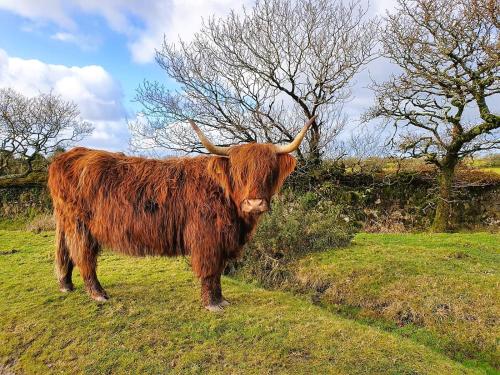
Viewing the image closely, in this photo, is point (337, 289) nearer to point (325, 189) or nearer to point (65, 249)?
point (65, 249)

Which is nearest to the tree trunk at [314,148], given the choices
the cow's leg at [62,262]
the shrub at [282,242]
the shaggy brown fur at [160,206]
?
the shrub at [282,242]

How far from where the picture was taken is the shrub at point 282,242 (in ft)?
22.3

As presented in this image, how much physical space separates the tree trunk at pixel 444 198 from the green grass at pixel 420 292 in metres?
5.49

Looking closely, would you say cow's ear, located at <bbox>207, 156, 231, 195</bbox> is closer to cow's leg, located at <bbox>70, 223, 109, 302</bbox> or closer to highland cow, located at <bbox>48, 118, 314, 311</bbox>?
highland cow, located at <bbox>48, 118, 314, 311</bbox>

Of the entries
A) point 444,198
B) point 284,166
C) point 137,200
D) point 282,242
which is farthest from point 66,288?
point 444,198

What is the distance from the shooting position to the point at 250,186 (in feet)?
13.2

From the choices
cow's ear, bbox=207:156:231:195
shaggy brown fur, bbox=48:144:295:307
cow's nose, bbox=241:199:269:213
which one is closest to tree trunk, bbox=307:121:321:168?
shaggy brown fur, bbox=48:144:295:307

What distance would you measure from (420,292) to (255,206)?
295 centimetres

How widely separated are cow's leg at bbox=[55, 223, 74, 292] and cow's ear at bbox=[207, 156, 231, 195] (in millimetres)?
1981

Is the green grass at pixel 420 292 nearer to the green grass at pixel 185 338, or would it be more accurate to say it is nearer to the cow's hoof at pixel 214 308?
the green grass at pixel 185 338

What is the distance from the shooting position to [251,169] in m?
4.08

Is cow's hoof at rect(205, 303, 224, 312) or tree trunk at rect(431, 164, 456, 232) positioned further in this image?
tree trunk at rect(431, 164, 456, 232)

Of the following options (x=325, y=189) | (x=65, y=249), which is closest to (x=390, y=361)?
(x=65, y=249)

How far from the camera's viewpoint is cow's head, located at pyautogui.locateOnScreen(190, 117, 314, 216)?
4004mm
